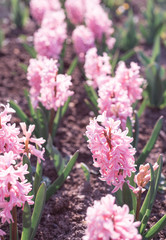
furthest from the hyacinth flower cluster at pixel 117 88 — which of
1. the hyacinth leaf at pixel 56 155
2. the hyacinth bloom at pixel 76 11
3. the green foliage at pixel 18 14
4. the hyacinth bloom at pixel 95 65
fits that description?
the green foliage at pixel 18 14

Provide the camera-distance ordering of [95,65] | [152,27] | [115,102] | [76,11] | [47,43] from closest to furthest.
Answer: [115,102] → [95,65] → [47,43] → [76,11] → [152,27]

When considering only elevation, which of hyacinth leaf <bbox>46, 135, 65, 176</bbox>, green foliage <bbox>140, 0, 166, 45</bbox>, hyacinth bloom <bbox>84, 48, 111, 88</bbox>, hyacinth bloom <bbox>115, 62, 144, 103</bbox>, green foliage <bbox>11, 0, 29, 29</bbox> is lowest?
hyacinth leaf <bbox>46, 135, 65, 176</bbox>

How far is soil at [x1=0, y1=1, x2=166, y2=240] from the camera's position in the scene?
2.46 metres

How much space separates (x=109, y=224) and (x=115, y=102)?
1.28 m

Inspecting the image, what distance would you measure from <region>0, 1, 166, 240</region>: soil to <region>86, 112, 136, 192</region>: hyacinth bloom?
0.75m

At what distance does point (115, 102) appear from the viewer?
255 centimetres

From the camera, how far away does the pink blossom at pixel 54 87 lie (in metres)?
2.64

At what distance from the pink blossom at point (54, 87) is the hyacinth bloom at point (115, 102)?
0.91 feet

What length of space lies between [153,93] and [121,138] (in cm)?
228

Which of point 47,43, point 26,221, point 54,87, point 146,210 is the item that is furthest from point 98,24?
point 26,221

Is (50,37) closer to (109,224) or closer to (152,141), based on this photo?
(152,141)

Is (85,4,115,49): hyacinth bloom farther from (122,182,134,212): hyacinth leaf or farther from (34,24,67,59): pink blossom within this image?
(122,182,134,212): hyacinth leaf

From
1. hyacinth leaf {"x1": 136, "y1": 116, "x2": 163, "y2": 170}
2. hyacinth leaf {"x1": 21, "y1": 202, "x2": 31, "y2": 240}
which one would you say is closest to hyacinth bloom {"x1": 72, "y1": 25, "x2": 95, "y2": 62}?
hyacinth leaf {"x1": 136, "y1": 116, "x2": 163, "y2": 170}

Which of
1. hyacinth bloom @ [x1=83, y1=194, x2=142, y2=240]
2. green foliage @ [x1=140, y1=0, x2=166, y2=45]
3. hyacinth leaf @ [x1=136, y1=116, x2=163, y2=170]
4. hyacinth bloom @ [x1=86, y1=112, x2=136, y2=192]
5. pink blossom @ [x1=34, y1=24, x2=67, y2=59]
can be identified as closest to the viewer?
hyacinth bloom @ [x1=83, y1=194, x2=142, y2=240]
